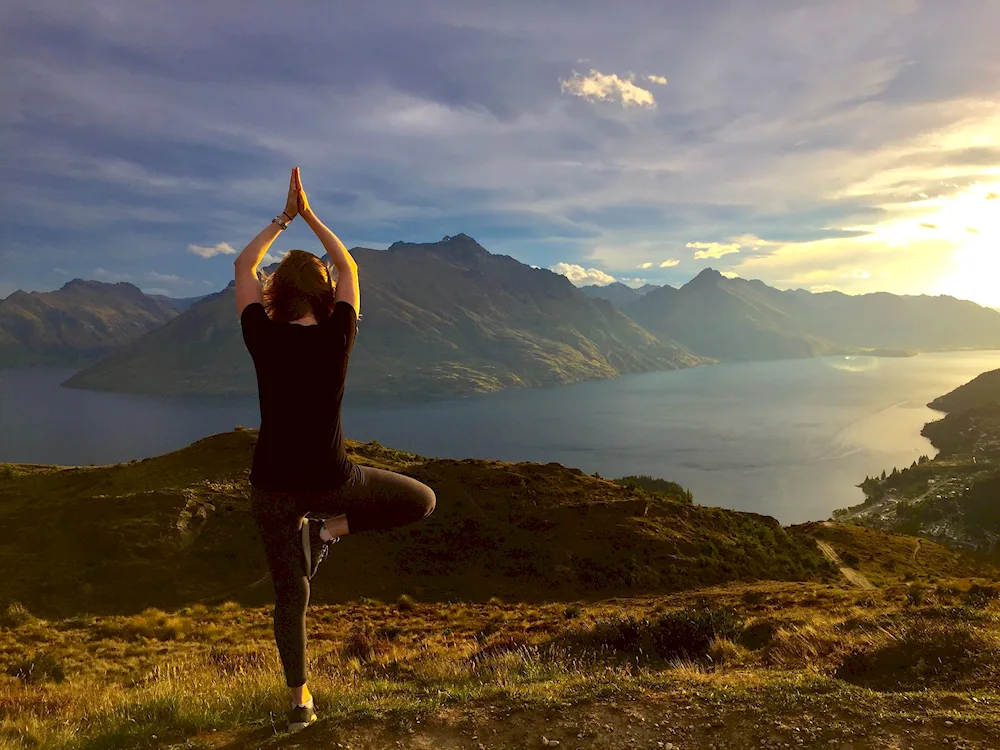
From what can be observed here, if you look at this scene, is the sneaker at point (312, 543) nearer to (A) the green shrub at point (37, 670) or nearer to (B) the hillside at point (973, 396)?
(A) the green shrub at point (37, 670)

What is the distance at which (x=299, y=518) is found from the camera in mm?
3320

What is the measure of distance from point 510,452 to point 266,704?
13198 cm

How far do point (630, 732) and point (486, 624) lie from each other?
13096 millimetres

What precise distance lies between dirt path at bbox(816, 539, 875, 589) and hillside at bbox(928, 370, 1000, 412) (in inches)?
7454

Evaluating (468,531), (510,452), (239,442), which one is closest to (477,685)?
(468,531)

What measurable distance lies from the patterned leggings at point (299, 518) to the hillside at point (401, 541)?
62.4 feet

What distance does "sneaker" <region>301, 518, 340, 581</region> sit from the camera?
3.46 metres

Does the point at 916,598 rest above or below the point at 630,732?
below

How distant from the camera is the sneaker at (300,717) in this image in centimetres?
345

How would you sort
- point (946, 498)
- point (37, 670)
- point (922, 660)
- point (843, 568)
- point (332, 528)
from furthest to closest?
point (946, 498)
point (843, 568)
point (37, 670)
point (922, 660)
point (332, 528)

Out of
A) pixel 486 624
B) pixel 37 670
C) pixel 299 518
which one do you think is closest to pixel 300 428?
pixel 299 518

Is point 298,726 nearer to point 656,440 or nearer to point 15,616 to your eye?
point 15,616

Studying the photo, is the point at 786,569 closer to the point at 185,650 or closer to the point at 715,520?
the point at 715,520

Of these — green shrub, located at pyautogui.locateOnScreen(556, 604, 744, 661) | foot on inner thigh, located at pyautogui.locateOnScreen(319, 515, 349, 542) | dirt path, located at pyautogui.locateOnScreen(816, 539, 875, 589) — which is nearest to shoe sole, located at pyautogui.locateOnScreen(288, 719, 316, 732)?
foot on inner thigh, located at pyautogui.locateOnScreen(319, 515, 349, 542)
